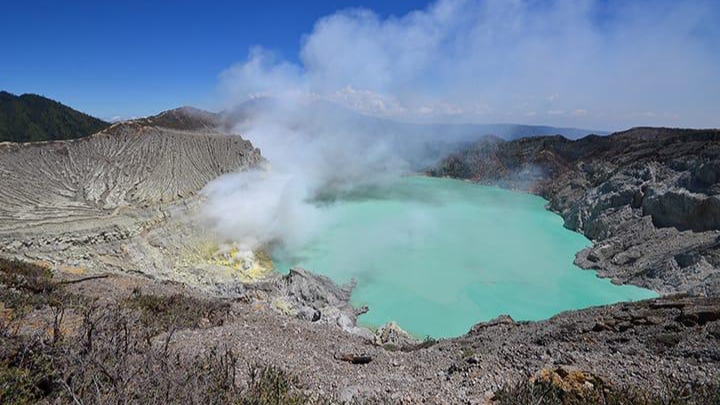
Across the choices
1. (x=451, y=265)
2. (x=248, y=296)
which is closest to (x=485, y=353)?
(x=248, y=296)

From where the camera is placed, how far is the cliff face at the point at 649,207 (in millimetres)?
19672

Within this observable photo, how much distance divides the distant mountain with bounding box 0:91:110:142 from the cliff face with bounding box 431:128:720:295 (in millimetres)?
72155

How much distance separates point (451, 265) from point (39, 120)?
72676 millimetres

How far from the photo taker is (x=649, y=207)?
26.7 meters

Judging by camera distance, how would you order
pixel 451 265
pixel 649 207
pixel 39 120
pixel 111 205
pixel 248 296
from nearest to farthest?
pixel 248 296
pixel 111 205
pixel 451 265
pixel 649 207
pixel 39 120

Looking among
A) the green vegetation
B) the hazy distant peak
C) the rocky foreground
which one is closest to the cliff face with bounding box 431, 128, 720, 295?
the rocky foreground

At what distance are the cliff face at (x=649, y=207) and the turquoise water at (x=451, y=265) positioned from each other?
61.4 inches

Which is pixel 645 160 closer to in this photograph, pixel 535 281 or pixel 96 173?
pixel 535 281

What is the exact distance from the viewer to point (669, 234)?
23688mm

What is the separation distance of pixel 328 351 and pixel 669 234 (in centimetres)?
2611

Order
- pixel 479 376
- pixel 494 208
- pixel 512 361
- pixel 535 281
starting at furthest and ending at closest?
pixel 494 208
pixel 535 281
pixel 512 361
pixel 479 376

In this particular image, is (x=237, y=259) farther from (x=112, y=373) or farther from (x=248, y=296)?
(x=112, y=373)

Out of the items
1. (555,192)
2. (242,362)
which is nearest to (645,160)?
(555,192)

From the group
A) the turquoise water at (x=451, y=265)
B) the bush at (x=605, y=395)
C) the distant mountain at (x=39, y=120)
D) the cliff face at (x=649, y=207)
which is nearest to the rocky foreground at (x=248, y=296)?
the cliff face at (x=649, y=207)
